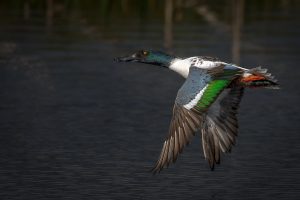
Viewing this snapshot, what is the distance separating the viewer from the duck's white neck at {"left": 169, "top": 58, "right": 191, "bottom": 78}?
39.5 feet

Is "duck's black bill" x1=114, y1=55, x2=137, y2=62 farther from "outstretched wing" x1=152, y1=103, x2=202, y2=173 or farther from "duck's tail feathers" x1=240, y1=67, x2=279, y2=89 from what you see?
"outstretched wing" x1=152, y1=103, x2=202, y2=173

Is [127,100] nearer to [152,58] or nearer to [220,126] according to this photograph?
[152,58]

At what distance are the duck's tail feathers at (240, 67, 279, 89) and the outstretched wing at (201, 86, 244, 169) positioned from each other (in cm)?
42

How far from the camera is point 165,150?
1079 cm

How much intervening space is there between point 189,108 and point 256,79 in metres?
1.13

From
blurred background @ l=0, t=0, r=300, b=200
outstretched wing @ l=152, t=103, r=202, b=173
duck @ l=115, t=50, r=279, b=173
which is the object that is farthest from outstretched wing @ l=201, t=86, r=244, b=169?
outstretched wing @ l=152, t=103, r=202, b=173

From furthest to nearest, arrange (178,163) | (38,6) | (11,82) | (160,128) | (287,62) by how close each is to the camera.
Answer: (38,6)
(287,62)
(11,82)
(160,128)
(178,163)

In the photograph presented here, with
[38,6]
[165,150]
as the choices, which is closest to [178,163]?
[165,150]

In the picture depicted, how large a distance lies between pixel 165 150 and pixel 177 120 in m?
0.31

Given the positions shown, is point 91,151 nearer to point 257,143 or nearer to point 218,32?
point 257,143

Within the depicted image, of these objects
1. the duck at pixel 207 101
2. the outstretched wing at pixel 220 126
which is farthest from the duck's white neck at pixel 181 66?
the outstretched wing at pixel 220 126

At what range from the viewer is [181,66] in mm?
12148

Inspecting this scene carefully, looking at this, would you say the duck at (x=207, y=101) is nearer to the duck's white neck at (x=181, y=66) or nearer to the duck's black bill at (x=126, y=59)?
the duck's white neck at (x=181, y=66)

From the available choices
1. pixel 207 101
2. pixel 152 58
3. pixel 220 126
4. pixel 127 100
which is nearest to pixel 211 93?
pixel 207 101
